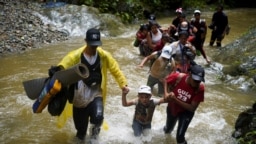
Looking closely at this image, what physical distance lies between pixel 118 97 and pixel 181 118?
320 cm

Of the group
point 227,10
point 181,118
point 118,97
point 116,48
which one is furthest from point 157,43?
point 227,10

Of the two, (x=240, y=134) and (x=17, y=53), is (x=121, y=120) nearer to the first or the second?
(x=240, y=134)

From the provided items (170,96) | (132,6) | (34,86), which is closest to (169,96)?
(170,96)

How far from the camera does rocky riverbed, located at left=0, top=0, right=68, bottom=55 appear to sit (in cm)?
1193

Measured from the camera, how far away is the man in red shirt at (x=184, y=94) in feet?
16.9

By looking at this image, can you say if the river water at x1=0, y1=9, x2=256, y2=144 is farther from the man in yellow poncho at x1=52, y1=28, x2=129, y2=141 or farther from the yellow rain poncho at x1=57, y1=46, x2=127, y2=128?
the man in yellow poncho at x1=52, y1=28, x2=129, y2=141

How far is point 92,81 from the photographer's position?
5.28 meters

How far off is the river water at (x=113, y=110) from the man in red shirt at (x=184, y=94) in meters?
0.87

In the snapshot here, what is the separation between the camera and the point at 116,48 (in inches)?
504

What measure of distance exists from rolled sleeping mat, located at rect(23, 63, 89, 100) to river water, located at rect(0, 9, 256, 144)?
1440 mm

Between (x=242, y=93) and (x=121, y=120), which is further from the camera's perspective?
(x=242, y=93)

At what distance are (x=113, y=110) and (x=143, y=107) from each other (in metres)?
2.14

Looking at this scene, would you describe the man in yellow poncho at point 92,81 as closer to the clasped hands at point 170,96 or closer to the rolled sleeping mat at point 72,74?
the rolled sleeping mat at point 72,74

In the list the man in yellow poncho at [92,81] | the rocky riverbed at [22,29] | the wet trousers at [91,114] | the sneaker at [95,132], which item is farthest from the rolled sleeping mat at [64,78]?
the rocky riverbed at [22,29]
